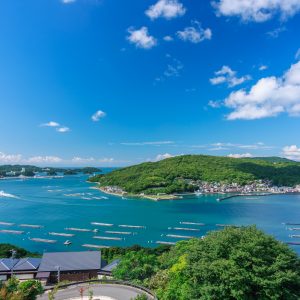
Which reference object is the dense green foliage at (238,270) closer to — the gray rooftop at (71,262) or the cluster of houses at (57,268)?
the cluster of houses at (57,268)

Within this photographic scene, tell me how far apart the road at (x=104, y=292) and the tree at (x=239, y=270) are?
2.89ft

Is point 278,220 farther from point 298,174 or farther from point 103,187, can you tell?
point 298,174

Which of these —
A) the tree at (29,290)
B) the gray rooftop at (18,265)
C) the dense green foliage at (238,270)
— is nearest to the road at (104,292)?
the tree at (29,290)

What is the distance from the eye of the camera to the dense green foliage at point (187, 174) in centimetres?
8156

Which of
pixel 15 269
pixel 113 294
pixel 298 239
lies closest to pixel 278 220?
pixel 298 239

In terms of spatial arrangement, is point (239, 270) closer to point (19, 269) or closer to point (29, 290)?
point (29, 290)

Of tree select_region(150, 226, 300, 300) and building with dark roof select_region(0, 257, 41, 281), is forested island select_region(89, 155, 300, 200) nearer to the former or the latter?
building with dark roof select_region(0, 257, 41, 281)

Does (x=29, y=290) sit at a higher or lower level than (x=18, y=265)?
higher

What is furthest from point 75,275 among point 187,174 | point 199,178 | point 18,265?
point 199,178

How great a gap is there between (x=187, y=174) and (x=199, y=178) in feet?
11.7

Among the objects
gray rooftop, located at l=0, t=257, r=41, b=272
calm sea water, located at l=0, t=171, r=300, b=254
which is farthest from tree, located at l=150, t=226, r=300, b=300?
calm sea water, located at l=0, t=171, r=300, b=254

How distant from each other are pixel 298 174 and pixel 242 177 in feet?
64.4

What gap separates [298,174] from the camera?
10012 centimetres

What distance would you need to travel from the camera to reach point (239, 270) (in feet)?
27.3
